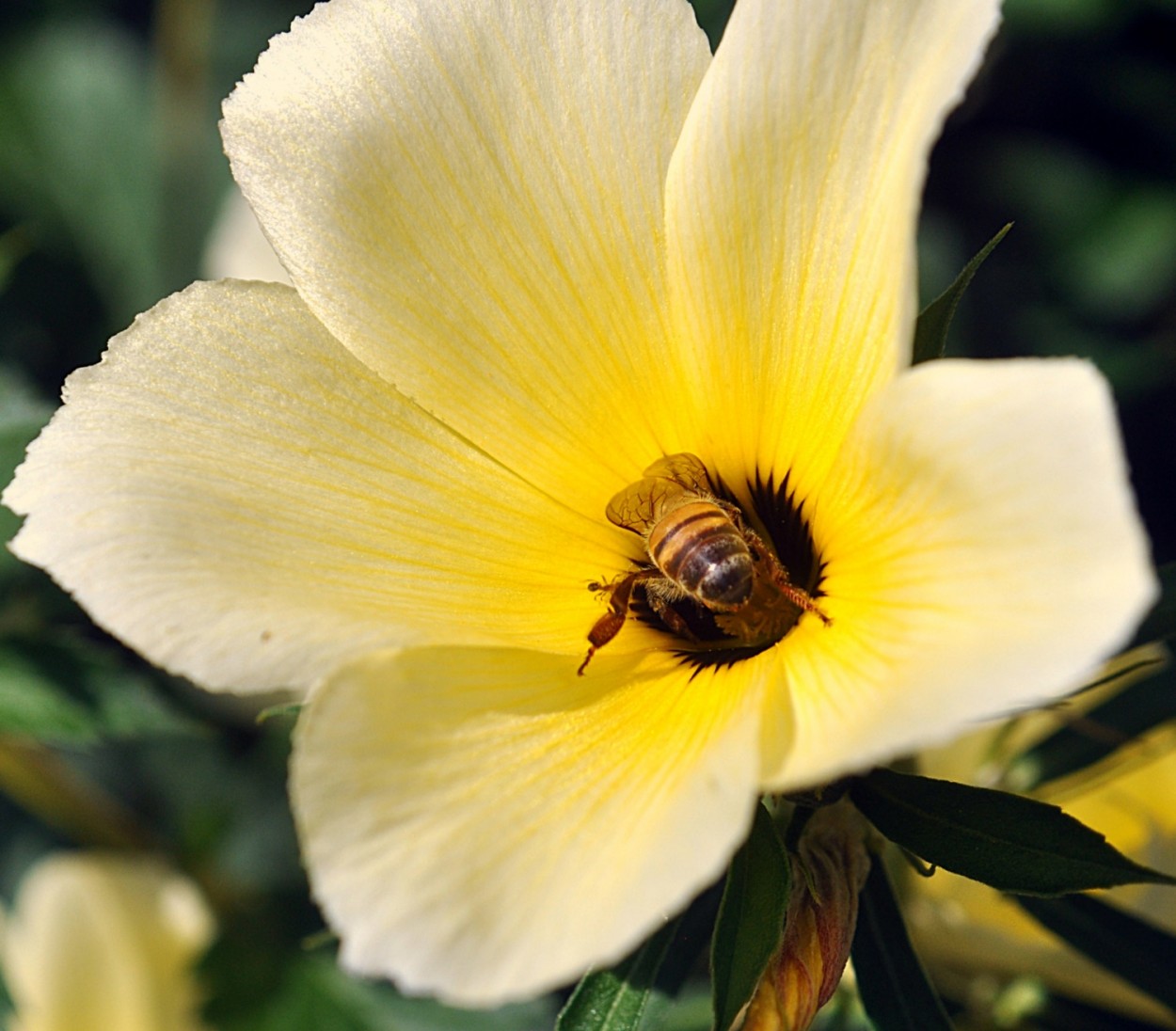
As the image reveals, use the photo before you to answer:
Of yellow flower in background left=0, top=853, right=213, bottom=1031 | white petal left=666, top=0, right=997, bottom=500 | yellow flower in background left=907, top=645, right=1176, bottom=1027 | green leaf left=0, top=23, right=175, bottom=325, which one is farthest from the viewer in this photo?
green leaf left=0, top=23, right=175, bottom=325

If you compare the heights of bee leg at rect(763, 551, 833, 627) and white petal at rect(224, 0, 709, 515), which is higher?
white petal at rect(224, 0, 709, 515)

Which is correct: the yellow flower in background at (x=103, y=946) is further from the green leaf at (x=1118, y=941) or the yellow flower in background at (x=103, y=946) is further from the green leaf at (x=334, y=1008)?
the green leaf at (x=1118, y=941)

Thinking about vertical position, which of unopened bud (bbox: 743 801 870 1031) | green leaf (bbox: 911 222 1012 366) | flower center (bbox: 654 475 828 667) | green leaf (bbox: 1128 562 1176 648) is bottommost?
green leaf (bbox: 1128 562 1176 648)

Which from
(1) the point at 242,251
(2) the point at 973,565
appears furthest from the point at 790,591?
(1) the point at 242,251

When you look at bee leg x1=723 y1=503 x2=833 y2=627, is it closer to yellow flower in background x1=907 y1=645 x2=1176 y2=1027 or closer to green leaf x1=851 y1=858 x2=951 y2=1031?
green leaf x1=851 y1=858 x2=951 y2=1031

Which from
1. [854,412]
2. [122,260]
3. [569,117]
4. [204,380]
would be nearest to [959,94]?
[854,412]

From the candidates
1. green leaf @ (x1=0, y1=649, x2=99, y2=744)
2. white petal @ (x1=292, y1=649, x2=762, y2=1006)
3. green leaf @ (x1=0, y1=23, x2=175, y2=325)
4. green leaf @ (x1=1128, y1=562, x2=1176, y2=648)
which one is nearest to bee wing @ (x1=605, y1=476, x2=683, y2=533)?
white petal @ (x1=292, y1=649, x2=762, y2=1006)

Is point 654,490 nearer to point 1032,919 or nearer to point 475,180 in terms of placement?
point 475,180

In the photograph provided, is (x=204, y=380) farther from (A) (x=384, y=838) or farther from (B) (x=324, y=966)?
(B) (x=324, y=966)
